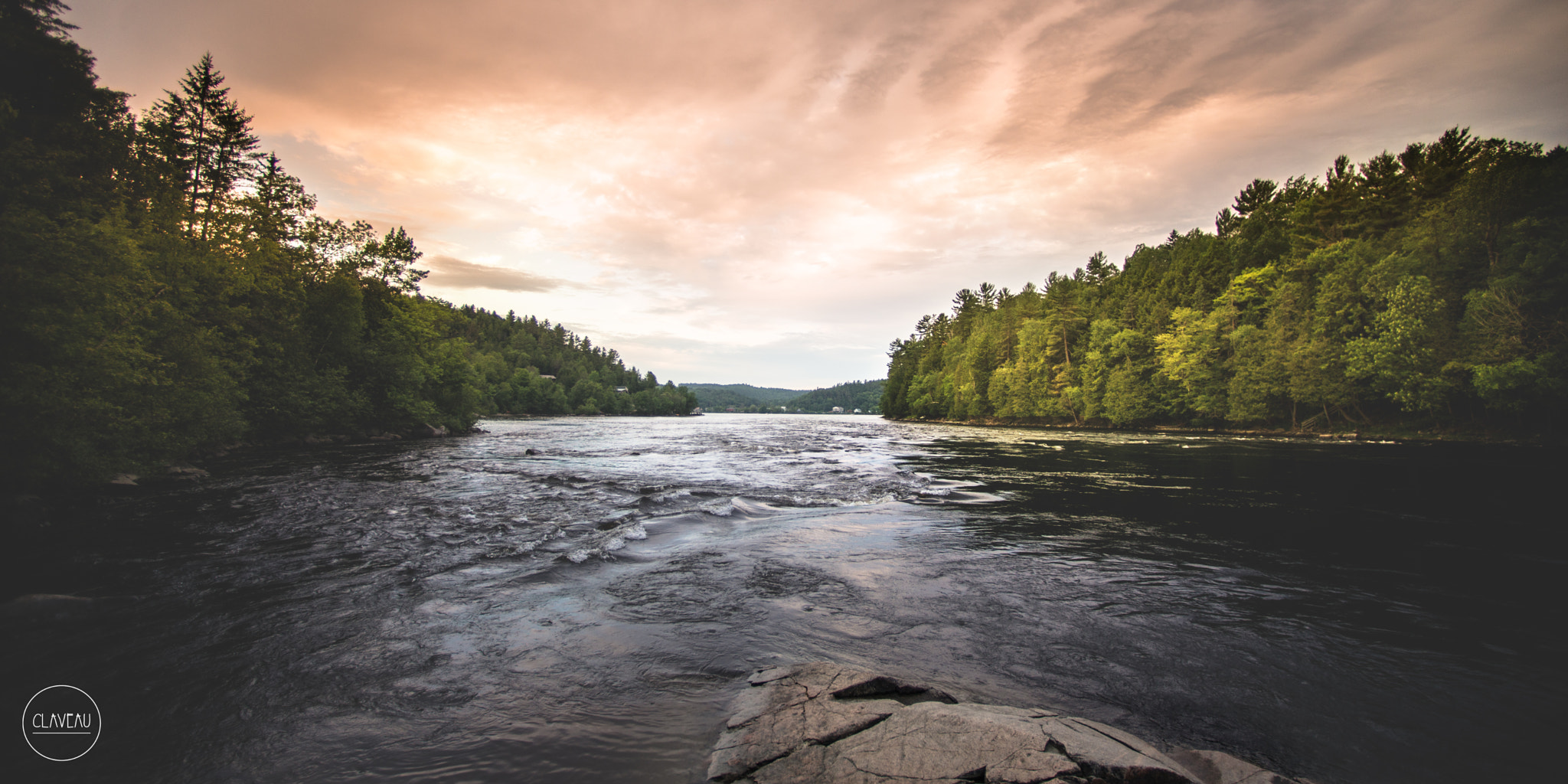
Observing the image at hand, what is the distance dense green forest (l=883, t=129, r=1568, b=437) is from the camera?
89.6ft

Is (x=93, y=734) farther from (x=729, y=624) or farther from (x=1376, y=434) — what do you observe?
(x=1376, y=434)

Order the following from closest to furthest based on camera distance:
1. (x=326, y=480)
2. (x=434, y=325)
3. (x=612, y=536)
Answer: (x=612, y=536) < (x=326, y=480) < (x=434, y=325)

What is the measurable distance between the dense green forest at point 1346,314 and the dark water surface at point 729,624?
72.9ft

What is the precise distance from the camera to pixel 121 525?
35.2 ft

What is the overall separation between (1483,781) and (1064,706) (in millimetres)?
2432

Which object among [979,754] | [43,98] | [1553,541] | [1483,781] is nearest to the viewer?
[979,754]

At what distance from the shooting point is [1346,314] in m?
36.3

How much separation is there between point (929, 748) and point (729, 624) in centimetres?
338

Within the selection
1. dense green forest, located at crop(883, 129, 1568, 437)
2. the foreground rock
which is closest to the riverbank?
dense green forest, located at crop(883, 129, 1568, 437)

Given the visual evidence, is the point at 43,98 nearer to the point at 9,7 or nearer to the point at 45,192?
the point at 9,7

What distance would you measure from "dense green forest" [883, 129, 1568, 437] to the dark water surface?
2222 centimetres

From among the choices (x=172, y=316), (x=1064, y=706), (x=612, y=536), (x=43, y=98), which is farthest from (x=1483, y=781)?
(x=43, y=98)

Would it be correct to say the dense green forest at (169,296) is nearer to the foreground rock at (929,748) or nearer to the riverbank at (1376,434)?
the foreground rock at (929,748)

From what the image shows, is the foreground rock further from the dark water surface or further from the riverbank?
the riverbank
